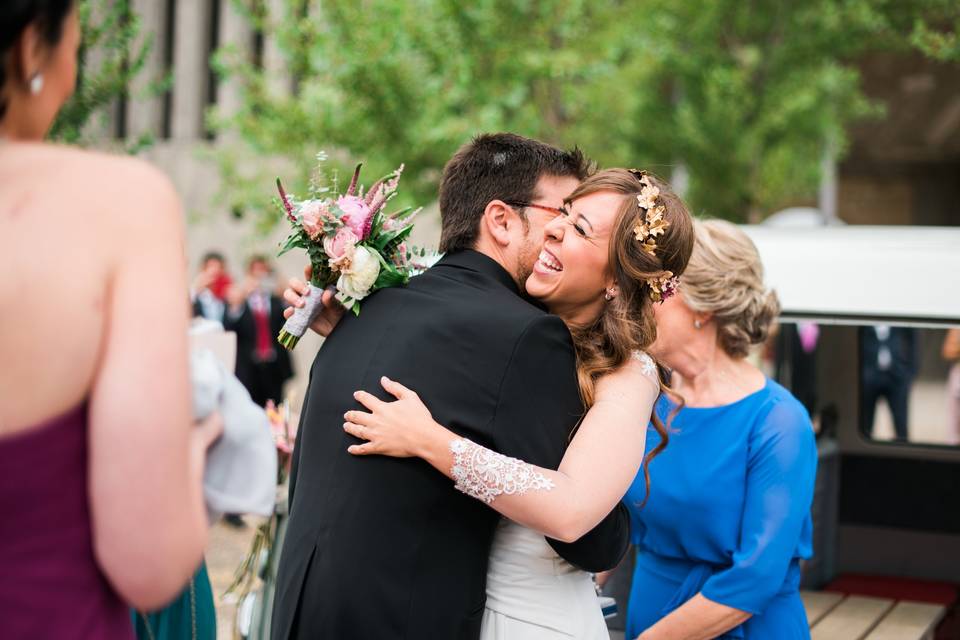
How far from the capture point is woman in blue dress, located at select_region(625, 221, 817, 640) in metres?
2.88

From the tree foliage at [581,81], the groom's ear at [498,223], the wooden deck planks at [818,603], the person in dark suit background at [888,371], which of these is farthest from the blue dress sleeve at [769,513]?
the tree foliage at [581,81]

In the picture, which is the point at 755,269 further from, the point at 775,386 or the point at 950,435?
the point at 950,435

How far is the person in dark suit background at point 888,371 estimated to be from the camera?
576 centimetres

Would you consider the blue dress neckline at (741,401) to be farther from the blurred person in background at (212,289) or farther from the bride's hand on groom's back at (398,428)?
the blurred person in background at (212,289)

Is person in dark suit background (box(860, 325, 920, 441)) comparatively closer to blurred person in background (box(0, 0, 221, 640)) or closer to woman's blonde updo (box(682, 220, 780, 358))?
woman's blonde updo (box(682, 220, 780, 358))

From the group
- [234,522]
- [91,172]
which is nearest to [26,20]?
[91,172]

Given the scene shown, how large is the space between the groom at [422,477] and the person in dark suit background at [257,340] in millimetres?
8791

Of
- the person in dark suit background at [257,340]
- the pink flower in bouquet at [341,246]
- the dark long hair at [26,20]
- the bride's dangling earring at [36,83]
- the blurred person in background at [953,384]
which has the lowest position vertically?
the person in dark suit background at [257,340]

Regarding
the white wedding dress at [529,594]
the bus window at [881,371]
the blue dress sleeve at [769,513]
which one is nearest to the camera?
the white wedding dress at [529,594]

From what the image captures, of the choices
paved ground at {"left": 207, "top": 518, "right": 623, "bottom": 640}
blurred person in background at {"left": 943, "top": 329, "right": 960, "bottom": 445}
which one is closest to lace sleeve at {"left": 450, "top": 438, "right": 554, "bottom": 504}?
paved ground at {"left": 207, "top": 518, "right": 623, "bottom": 640}

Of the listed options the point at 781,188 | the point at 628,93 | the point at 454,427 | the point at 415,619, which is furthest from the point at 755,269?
the point at 781,188

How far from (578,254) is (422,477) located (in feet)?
2.41

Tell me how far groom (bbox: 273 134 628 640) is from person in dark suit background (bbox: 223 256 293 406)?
879cm

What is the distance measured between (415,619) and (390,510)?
0.24 metres
